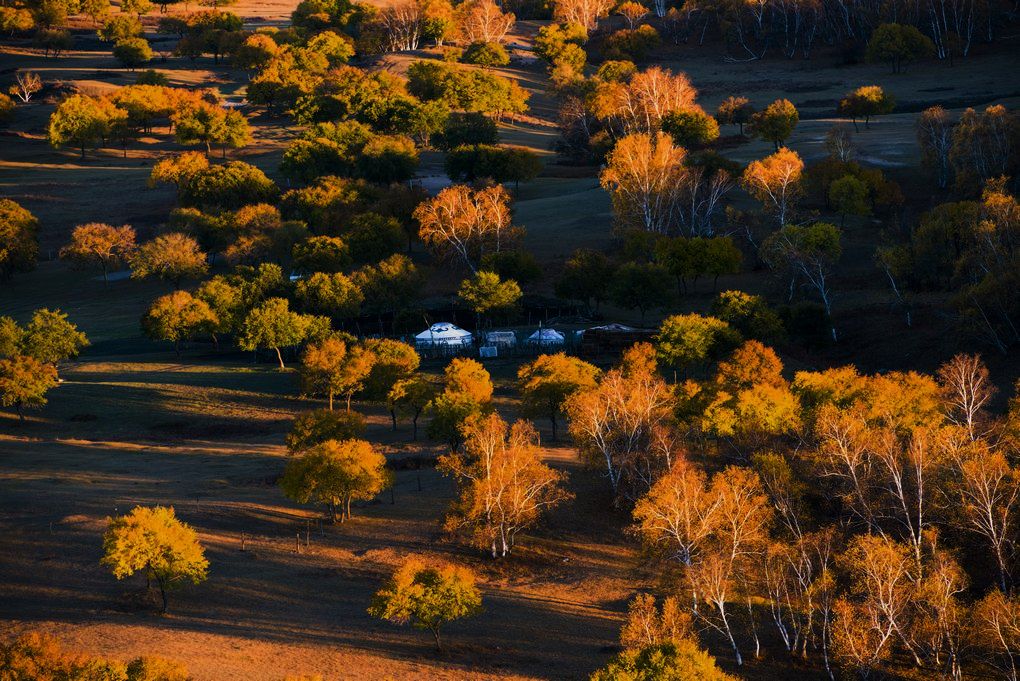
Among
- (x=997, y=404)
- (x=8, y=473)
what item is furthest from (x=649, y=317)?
(x=8, y=473)

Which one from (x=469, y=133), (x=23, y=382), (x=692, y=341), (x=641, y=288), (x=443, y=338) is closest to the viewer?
(x=23, y=382)

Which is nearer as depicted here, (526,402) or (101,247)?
(526,402)

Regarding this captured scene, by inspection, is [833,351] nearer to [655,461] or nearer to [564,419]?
[564,419]

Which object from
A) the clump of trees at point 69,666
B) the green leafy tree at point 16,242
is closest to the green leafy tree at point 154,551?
the clump of trees at point 69,666

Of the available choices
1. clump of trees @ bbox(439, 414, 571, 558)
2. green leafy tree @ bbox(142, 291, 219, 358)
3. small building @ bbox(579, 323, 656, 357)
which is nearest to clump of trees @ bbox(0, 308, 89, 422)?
green leafy tree @ bbox(142, 291, 219, 358)

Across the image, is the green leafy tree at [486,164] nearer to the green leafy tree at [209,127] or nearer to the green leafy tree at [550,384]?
the green leafy tree at [209,127]

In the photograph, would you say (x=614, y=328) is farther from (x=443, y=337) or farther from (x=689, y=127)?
(x=689, y=127)

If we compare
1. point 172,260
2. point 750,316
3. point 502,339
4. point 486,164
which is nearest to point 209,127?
point 486,164
